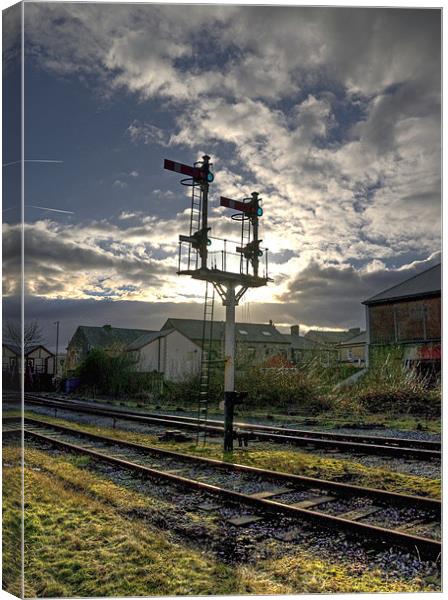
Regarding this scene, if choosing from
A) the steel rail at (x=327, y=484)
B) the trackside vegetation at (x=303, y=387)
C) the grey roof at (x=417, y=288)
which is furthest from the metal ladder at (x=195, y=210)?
the trackside vegetation at (x=303, y=387)

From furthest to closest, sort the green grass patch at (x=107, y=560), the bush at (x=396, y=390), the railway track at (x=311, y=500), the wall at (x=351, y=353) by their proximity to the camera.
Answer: the wall at (x=351, y=353) < the bush at (x=396, y=390) < the railway track at (x=311, y=500) < the green grass patch at (x=107, y=560)

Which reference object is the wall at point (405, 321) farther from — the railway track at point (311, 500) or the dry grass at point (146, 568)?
the dry grass at point (146, 568)

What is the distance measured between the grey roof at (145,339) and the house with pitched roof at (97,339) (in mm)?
101

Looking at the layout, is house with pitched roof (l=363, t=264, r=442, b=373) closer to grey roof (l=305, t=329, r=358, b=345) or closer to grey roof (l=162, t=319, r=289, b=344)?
grey roof (l=305, t=329, r=358, b=345)

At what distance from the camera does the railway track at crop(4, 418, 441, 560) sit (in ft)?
12.7

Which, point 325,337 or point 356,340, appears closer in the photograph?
point 325,337

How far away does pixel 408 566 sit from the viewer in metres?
3.44

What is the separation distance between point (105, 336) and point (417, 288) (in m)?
8.17

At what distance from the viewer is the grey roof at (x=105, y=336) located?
13781 mm

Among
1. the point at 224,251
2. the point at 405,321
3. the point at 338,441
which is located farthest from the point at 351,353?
the point at 224,251

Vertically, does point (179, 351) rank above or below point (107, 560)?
above

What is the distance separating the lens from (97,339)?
13.8 metres

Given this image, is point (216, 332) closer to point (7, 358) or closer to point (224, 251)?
point (224, 251)

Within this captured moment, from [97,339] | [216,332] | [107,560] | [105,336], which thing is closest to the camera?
[107,560]
